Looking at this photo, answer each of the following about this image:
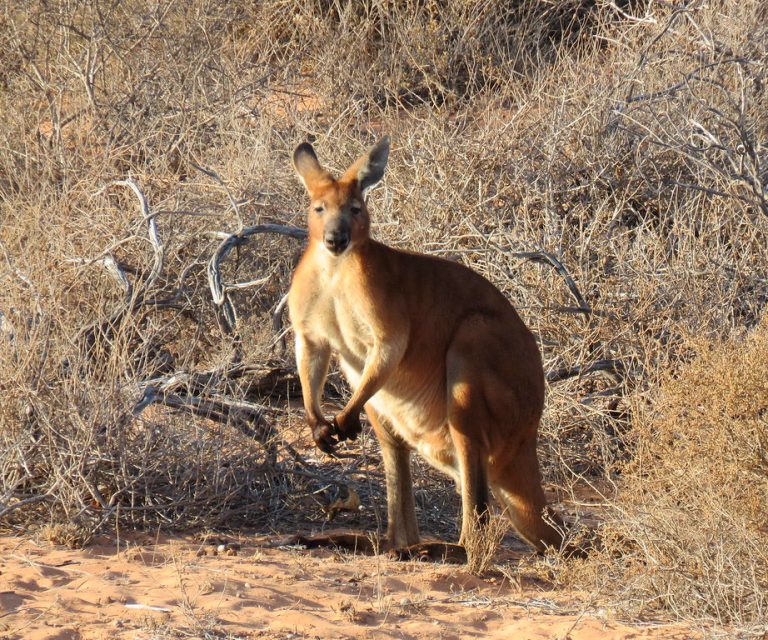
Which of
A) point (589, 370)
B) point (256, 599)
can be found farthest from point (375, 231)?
point (256, 599)

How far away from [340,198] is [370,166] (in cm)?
26

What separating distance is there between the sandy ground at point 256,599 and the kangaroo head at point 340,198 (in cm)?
154

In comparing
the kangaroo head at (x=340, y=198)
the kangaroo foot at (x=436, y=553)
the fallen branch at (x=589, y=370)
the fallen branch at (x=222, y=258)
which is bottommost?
the kangaroo foot at (x=436, y=553)

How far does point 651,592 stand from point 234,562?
1.87 m

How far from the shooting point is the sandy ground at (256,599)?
4.46 m

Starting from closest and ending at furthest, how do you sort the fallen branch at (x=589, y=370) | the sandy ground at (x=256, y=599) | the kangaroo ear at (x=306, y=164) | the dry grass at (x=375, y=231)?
1. the sandy ground at (x=256, y=599)
2. the dry grass at (x=375, y=231)
3. the kangaroo ear at (x=306, y=164)
4. the fallen branch at (x=589, y=370)

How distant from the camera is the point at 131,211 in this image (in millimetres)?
7898

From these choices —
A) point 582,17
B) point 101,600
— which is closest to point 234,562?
point 101,600

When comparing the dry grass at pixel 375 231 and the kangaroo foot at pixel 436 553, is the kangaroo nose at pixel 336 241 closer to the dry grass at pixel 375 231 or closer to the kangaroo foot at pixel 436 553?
the dry grass at pixel 375 231

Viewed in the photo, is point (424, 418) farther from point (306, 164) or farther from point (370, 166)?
point (306, 164)

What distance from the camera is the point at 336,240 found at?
5.48 m

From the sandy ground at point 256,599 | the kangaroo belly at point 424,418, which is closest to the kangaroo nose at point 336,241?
the kangaroo belly at point 424,418

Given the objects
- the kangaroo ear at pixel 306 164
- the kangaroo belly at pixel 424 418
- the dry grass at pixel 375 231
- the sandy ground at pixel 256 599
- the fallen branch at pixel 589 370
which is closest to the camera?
the sandy ground at pixel 256 599

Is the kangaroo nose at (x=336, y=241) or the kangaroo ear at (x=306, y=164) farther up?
the kangaroo ear at (x=306, y=164)
